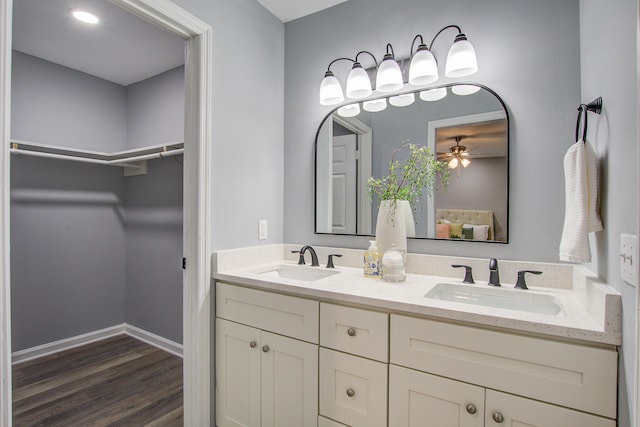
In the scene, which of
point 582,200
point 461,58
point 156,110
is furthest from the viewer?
point 156,110

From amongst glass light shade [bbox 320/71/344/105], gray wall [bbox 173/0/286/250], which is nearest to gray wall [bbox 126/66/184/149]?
gray wall [bbox 173/0/286/250]

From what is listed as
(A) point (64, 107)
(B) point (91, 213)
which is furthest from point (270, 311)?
(A) point (64, 107)

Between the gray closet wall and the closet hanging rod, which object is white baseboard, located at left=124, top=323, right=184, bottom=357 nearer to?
the gray closet wall

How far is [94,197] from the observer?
9.92 ft

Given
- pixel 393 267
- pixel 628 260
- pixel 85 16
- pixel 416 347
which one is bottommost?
pixel 416 347

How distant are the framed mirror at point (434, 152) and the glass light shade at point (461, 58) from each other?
0.34 feet

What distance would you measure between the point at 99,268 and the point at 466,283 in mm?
3213

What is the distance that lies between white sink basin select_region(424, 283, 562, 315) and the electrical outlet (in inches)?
41.4

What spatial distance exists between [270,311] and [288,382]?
31cm

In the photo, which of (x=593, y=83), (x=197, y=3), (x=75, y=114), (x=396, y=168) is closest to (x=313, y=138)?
(x=396, y=168)

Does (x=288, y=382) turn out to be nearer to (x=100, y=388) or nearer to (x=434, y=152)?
(x=434, y=152)

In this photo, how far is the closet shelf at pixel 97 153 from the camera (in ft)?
7.86

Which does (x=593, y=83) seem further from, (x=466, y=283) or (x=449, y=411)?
(x=449, y=411)

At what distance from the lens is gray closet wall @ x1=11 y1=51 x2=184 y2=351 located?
2605mm
